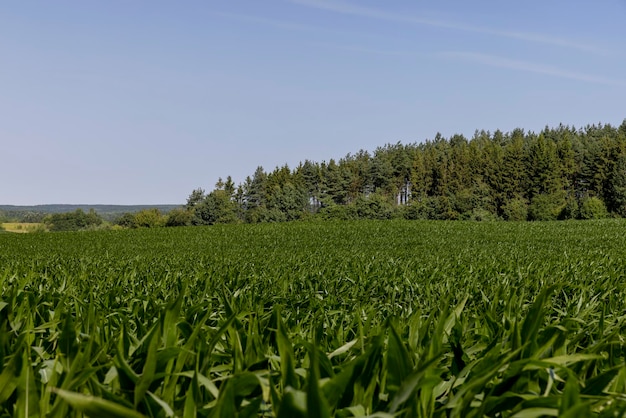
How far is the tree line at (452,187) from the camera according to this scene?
80.1 m

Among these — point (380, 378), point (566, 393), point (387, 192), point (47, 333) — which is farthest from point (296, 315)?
point (387, 192)

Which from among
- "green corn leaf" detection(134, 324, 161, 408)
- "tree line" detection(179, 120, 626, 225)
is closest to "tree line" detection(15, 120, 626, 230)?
"tree line" detection(179, 120, 626, 225)

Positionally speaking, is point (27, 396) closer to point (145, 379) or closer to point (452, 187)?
point (145, 379)

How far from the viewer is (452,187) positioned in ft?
306

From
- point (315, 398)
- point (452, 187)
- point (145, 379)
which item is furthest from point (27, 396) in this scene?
point (452, 187)

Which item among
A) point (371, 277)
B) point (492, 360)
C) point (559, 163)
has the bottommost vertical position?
point (371, 277)

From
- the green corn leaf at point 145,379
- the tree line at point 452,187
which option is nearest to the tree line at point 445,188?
the tree line at point 452,187

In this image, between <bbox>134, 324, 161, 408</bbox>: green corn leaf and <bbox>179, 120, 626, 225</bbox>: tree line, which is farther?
<bbox>179, 120, 626, 225</bbox>: tree line

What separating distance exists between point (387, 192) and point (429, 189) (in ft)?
43.2

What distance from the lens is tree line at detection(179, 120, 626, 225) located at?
80.1 metres

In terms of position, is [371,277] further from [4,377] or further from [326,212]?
[326,212]

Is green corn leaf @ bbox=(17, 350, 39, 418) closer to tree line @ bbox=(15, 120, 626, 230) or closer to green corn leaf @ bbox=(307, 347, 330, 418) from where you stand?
green corn leaf @ bbox=(307, 347, 330, 418)

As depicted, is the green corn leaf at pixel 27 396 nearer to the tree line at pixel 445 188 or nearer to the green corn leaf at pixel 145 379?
the green corn leaf at pixel 145 379

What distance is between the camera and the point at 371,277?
23.2ft
